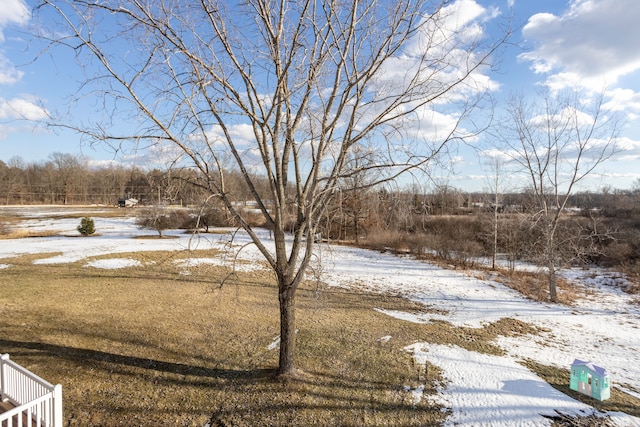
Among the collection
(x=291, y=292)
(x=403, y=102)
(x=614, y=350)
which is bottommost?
(x=614, y=350)

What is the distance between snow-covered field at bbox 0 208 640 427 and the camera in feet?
14.8

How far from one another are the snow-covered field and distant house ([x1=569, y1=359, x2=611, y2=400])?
1.11 ft

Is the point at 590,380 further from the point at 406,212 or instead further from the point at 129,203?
the point at 129,203

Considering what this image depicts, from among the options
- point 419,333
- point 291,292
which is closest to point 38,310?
point 291,292

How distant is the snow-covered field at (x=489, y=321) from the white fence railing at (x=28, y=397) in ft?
6.61

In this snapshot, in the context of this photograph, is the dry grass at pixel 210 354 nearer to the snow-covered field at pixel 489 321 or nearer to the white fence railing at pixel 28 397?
the snow-covered field at pixel 489 321

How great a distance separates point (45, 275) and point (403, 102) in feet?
42.5

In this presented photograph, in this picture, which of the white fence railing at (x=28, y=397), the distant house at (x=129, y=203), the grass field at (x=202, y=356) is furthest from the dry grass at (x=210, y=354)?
the distant house at (x=129, y=203)

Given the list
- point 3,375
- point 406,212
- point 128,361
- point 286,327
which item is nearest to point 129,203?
point 128,361

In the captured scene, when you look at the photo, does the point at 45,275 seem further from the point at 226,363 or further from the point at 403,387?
the point at 403,387

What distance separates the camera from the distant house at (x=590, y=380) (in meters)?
4.62

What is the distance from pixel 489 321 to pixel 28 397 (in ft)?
30.8

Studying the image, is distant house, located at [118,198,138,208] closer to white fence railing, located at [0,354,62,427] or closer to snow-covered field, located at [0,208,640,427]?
snow-covered field, located at [0,208,640,427]

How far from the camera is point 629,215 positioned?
2714 cm
